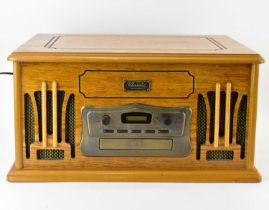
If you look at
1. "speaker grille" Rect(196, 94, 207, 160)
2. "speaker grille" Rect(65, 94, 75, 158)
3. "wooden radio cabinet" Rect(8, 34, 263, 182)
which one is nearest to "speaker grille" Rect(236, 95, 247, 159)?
"wooden radio cabinet" Rect(8, 34, 263, 182)

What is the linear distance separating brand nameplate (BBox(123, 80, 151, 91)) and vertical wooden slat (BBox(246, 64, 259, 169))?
1.04 ft

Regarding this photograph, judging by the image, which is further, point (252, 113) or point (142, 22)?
point (142, 22)

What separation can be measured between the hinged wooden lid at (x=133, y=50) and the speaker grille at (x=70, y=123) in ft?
0.48

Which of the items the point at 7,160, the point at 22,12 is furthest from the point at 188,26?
the point at 7,160

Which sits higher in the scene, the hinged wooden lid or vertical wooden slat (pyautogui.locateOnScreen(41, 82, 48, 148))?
the hinged wooden lid

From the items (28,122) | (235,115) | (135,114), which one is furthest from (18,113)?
(235,115)

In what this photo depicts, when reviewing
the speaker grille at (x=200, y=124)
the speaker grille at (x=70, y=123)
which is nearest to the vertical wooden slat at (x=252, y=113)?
the speaker grille at (x=200, y=124)

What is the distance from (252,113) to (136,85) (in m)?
0.37

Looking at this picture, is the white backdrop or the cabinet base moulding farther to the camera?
the white backdrop

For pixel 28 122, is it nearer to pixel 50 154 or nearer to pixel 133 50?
pixel 50 154

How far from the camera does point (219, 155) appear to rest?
290 cm

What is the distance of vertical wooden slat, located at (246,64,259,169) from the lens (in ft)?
9.32

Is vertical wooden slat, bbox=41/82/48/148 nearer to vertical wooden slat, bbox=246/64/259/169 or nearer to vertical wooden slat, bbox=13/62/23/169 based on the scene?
vertical wooden slat, bbox=13/62/23/169
